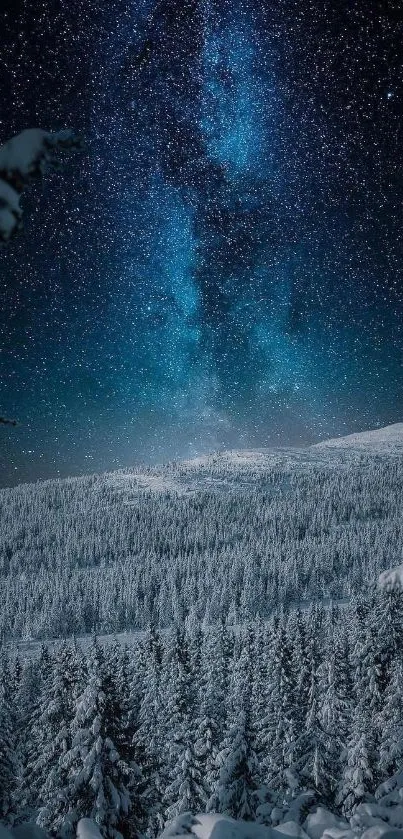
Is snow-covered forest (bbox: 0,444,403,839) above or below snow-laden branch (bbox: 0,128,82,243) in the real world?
below

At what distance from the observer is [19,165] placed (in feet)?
12.9

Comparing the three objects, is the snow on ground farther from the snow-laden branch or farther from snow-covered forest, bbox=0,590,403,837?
the snow-laden branch

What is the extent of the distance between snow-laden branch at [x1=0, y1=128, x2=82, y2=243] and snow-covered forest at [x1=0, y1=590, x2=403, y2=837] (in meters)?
9.88

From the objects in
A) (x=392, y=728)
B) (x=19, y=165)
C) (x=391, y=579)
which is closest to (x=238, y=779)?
(x=392, y=728)

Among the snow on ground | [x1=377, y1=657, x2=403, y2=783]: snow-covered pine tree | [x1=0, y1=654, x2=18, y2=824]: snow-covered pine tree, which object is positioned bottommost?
[x1=0, y1=654, x2=18, y2=824]: snow-covered pine tree

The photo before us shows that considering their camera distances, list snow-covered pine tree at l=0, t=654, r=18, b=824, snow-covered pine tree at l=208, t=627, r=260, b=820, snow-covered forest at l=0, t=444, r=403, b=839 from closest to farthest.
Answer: snow-covered forest at l=0, t=444, r=403, b=839, snow-covered pine tree at l=208, t=627, r=260, b=820, snow-covered pine tree at l=0, t=654, r=18, b=824

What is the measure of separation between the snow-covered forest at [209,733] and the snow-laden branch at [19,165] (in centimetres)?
988

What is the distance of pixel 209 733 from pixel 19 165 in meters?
28.7

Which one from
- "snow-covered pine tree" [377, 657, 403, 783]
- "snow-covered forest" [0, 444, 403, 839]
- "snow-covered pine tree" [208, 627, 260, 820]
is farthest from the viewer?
"snow-covered pine tree" [377, 657, 403, 783]

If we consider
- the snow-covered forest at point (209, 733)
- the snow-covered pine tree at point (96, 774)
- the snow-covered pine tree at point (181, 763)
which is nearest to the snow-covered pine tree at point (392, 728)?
the snow-covered forest at point (209, 733)

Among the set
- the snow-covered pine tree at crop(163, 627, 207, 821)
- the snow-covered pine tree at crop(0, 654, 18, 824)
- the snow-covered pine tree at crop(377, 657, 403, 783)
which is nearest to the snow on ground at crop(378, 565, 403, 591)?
the snow-covered pine tree at crop(163, 627, 207, 821)

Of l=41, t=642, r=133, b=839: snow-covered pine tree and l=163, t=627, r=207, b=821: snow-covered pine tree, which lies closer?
l=41, t=642, r=133, b=839: snow-covered pine tree

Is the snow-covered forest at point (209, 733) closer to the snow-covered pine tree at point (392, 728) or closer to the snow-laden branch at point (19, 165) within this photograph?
the snow-covered pine tree at point (392, 728)

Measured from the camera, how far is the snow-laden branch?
155 inches
